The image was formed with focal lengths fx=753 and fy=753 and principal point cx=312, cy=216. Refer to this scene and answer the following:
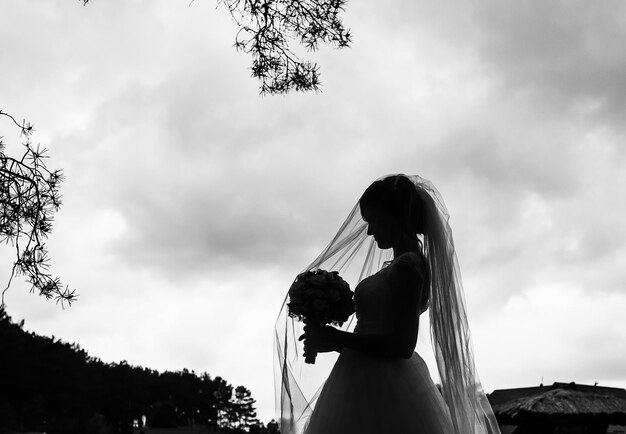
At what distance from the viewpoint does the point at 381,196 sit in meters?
4.00

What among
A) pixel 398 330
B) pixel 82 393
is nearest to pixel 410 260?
pixel 398 330

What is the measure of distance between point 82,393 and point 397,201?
68972 millimetres

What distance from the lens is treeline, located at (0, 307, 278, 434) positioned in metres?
56.3

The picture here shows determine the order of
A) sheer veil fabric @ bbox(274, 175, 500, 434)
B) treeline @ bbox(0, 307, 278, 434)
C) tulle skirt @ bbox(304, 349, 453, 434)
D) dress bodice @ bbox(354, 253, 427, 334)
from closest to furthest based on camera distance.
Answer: tulle skirt @ bbox(304, 349, 453, 434)
dress bodice @ bbox(354, 253, 427, 334)
sheer veil fabric @ bbox(274, 175, 500, 434)
treeline @ bbox(0, 307, 278, 434)

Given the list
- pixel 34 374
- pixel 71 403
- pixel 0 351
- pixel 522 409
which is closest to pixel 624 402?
pixel 522 409

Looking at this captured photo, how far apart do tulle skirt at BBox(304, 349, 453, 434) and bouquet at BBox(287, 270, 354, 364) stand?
0.24 meters

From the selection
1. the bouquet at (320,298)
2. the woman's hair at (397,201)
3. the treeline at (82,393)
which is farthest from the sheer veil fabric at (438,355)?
the treeline at (82,393)

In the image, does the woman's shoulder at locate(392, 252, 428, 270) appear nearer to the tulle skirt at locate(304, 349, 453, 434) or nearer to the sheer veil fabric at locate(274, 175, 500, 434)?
the sheer veil fabric at locate(274, 175, 500, 434)

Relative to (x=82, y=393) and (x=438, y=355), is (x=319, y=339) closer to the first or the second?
(x=438, y=355)

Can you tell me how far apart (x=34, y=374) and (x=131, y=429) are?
→ 4914 cm

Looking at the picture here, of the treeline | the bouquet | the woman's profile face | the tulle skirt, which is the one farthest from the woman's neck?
the treeline

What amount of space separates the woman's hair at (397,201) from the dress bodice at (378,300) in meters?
0.27

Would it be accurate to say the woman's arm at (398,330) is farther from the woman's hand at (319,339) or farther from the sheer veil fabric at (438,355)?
the sheer veil fabric at (438,355)

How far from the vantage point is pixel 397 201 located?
4012mm
